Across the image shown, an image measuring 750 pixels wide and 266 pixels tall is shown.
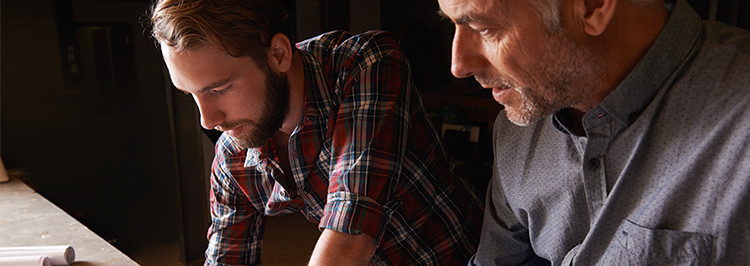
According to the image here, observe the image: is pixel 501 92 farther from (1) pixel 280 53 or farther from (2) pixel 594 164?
(1) pixel 280 53

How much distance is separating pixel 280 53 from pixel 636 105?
697mm

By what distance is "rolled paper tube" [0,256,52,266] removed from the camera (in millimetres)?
1382

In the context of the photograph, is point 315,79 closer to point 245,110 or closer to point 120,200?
point 245,110

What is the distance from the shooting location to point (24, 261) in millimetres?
1394

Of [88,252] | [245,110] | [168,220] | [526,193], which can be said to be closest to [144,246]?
[168,220]

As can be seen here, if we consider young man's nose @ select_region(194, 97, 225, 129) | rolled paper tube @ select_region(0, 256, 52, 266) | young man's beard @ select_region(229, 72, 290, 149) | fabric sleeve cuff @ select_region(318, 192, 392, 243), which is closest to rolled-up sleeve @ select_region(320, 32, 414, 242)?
fabric sleeve cuff @ select_region(318, 192, 392, 243)

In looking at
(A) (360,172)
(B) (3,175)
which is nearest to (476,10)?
(A) (360,172)

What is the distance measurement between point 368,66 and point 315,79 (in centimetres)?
13

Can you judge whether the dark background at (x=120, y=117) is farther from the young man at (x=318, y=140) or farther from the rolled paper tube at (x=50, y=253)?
the young man at (x=318, y=140)

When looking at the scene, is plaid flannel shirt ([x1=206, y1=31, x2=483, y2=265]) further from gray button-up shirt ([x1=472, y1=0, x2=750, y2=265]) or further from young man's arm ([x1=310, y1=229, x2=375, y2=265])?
gray button-up shirt ([x1=472, y1=0, x2=750, y2=265])

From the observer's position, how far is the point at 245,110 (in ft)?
3.87

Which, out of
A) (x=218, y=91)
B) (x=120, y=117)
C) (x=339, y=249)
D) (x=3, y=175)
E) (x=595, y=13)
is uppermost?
(x=595, y=13)

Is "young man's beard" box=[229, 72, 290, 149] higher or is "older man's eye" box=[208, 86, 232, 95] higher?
"older man's eye" box=[208, 86, 232, 95]

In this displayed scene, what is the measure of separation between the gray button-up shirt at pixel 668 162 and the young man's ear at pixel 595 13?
82 mm
